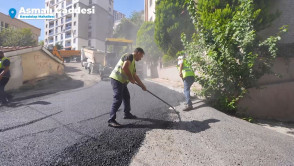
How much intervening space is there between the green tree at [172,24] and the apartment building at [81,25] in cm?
Result: 2986

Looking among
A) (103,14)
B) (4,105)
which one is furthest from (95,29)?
(4,105)

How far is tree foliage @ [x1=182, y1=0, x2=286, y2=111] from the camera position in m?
3.54

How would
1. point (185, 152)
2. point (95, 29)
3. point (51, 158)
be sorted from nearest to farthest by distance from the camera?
point (51, 158), point (185, 152), point (95, 29)

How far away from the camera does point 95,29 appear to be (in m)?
38.7

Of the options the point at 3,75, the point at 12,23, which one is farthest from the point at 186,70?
the point at 12,23

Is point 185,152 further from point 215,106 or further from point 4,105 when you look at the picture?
point 4,105

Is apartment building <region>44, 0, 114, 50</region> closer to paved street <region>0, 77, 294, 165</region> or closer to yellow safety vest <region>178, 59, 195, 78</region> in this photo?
yellow safety vest <region>178, 59, 195, 78</region>

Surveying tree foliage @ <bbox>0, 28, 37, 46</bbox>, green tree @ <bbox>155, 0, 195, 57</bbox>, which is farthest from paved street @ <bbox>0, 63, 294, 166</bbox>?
tree foliage @ <bbox>0, 28, 37, 46</bbox>

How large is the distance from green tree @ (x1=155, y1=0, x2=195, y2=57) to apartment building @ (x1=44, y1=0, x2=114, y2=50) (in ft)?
98.0

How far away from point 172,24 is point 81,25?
110ft

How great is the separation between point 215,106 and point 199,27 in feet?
7.18

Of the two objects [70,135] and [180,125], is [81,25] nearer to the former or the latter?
[70,135]

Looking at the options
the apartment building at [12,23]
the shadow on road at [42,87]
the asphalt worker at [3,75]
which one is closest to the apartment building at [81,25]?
the apartment building at [12,23]

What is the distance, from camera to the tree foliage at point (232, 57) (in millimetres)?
3541
